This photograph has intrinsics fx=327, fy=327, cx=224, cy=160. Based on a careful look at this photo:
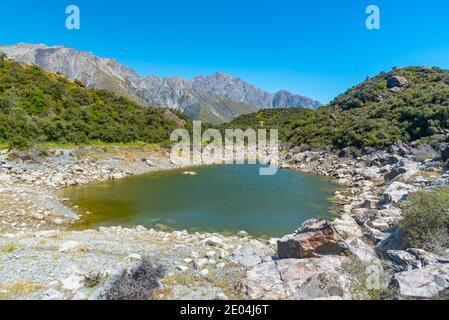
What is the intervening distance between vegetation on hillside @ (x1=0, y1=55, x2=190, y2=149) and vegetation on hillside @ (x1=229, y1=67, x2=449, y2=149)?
26.9m

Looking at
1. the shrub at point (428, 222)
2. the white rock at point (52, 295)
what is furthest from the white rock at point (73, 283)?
the shrub at point (428, 222)

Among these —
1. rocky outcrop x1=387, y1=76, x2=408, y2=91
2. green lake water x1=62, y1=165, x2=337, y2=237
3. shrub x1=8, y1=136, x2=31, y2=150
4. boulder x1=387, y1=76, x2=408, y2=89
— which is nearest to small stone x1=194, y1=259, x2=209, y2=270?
green lake water x1=62, y1=165, x2=337, y2=237

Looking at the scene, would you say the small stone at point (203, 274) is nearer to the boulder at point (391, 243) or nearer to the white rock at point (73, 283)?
the white rock at point (73, 283)

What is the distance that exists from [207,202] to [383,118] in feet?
124

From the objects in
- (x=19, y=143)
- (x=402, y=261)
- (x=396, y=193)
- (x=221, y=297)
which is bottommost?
(x=221, y=297)

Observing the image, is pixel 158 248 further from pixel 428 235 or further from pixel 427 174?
pixel 427 174

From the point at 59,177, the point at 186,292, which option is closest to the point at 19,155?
the point at 59,177

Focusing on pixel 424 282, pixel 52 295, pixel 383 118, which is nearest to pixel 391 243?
pixel 424 282

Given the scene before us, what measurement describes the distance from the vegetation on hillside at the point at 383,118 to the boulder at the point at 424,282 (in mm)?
37700

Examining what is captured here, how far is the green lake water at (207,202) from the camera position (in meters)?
19.7

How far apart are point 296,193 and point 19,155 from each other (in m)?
26.8

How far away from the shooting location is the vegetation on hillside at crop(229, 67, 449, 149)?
43.4m

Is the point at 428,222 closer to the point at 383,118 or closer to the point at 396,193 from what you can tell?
the point at 396,193

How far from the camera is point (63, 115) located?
150ft
